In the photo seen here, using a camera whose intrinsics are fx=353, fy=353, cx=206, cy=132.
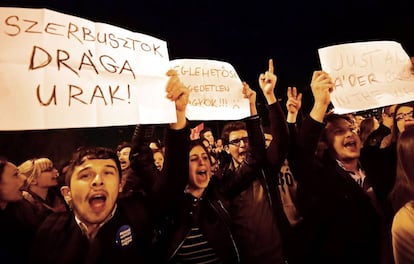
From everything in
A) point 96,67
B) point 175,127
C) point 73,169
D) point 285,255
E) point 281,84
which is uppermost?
point 281,84

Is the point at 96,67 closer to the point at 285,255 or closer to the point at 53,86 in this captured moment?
the point at 53,86

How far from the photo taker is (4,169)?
203cm

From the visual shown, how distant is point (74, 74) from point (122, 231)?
0.75 meters

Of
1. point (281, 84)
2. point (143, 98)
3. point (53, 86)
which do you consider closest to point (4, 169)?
point (53, 86)

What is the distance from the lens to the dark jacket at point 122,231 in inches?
58.7

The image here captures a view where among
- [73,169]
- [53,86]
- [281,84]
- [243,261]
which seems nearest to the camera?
[53,86]

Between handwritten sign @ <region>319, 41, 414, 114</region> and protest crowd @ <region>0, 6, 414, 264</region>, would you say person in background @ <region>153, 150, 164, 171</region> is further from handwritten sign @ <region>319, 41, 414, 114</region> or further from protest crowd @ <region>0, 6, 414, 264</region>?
handwritten sign @ <region>319, 41, 414, 114</region>

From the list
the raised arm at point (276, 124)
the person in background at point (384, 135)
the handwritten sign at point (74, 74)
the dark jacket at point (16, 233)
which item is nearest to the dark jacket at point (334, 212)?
the raised arm at point (276, 124)

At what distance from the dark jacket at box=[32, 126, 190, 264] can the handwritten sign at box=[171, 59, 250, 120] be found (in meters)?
0.54

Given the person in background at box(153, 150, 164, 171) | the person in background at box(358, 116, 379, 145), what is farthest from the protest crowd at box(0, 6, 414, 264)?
the person in background at box(153, 150, 164, 171)

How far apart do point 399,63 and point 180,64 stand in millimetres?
1529

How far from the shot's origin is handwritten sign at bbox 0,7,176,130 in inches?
57.2

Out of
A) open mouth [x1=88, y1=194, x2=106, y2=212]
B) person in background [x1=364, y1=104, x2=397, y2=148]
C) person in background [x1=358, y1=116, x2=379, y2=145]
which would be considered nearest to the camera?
open mouth [x1=88, y1=194, x2=106, y2=212]

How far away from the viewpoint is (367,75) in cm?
241
